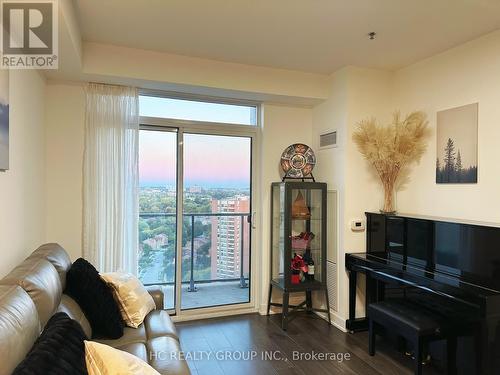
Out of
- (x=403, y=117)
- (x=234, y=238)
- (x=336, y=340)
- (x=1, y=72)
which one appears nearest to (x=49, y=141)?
(x=1, y=72)

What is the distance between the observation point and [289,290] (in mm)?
3461

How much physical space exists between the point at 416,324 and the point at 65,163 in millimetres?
3266

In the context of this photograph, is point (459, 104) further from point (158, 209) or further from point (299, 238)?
point (158, 209)

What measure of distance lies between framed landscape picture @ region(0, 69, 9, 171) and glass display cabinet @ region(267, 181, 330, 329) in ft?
7.96

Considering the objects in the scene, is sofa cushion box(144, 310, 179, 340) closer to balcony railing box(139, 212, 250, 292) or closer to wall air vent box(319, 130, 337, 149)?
balcony railing box(139, 212, 250, 292)

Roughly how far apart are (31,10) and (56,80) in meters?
1.34

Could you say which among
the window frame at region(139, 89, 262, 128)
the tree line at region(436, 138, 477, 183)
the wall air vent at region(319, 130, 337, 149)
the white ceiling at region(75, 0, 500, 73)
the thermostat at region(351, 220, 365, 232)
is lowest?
the thermostat at region(351, 220, 365, 232)

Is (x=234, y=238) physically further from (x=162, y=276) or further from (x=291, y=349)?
(x=291, y=349)

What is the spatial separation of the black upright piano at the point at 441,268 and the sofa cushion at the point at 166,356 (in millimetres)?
1840

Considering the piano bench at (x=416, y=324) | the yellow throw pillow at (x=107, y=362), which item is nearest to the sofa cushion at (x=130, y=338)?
the yellow throw pillow at (x=107, y=362)

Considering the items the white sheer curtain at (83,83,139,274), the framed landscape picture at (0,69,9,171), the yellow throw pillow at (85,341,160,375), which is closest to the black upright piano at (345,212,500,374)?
the yellow throw pillow at (85,341,160,375)

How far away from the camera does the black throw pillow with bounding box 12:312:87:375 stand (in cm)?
Result: 106

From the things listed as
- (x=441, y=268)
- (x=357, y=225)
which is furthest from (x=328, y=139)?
(x=441, y=268)

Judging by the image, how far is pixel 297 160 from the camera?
3725mm
